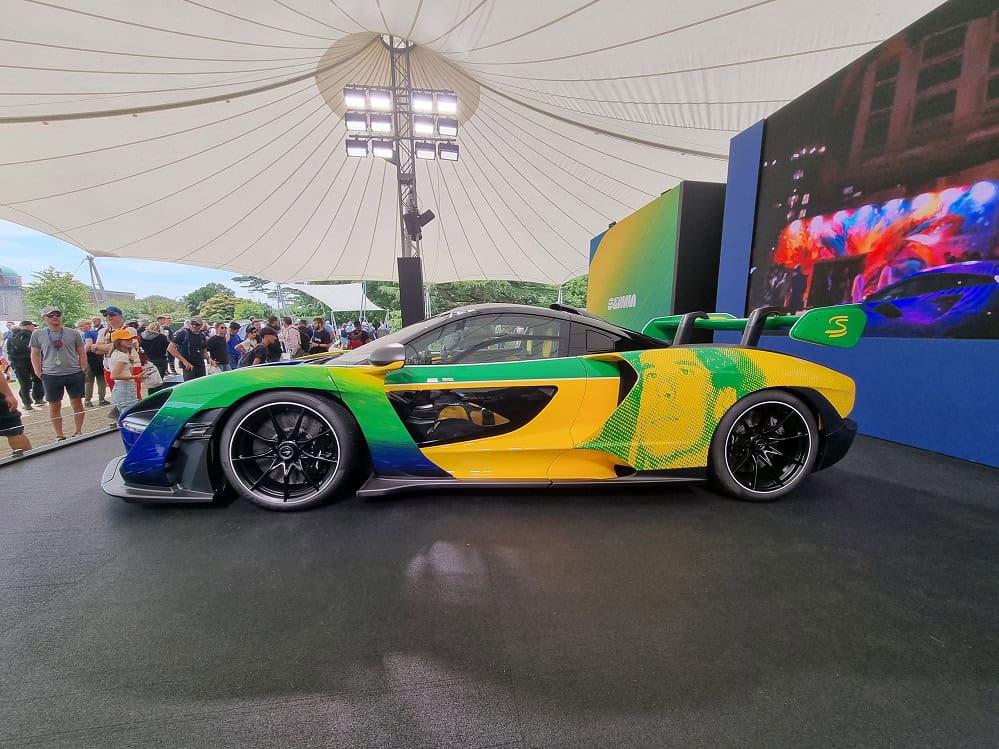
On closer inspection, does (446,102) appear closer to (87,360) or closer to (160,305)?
(87,360)

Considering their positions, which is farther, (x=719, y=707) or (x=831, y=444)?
(x=831, y=444)

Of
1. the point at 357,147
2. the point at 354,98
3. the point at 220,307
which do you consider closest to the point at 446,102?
the point at 354,98

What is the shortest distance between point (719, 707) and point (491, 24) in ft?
23.9

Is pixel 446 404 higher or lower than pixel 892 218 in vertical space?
lower

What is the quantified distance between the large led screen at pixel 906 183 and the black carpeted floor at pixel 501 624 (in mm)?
1977

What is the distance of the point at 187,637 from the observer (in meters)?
1.24

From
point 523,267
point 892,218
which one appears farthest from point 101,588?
point 523,267

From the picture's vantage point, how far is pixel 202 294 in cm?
6144

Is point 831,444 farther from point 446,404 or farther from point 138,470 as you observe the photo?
point 138,470

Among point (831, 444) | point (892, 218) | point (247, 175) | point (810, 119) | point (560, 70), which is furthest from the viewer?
point (247, 175)

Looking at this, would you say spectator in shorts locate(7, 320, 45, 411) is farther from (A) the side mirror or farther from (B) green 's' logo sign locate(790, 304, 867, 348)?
(B) green 's' logo sign locate(790, 304, 867, 348)

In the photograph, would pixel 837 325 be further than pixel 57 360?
No

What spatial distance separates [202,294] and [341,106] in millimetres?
69101

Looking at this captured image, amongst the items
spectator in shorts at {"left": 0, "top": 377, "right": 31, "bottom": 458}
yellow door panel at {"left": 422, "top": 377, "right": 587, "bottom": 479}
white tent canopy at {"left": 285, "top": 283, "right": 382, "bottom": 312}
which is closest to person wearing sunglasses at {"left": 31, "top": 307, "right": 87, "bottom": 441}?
spectator in shorts at {"left": 0, "top": 377, "right": 31, "bottom": 458}
